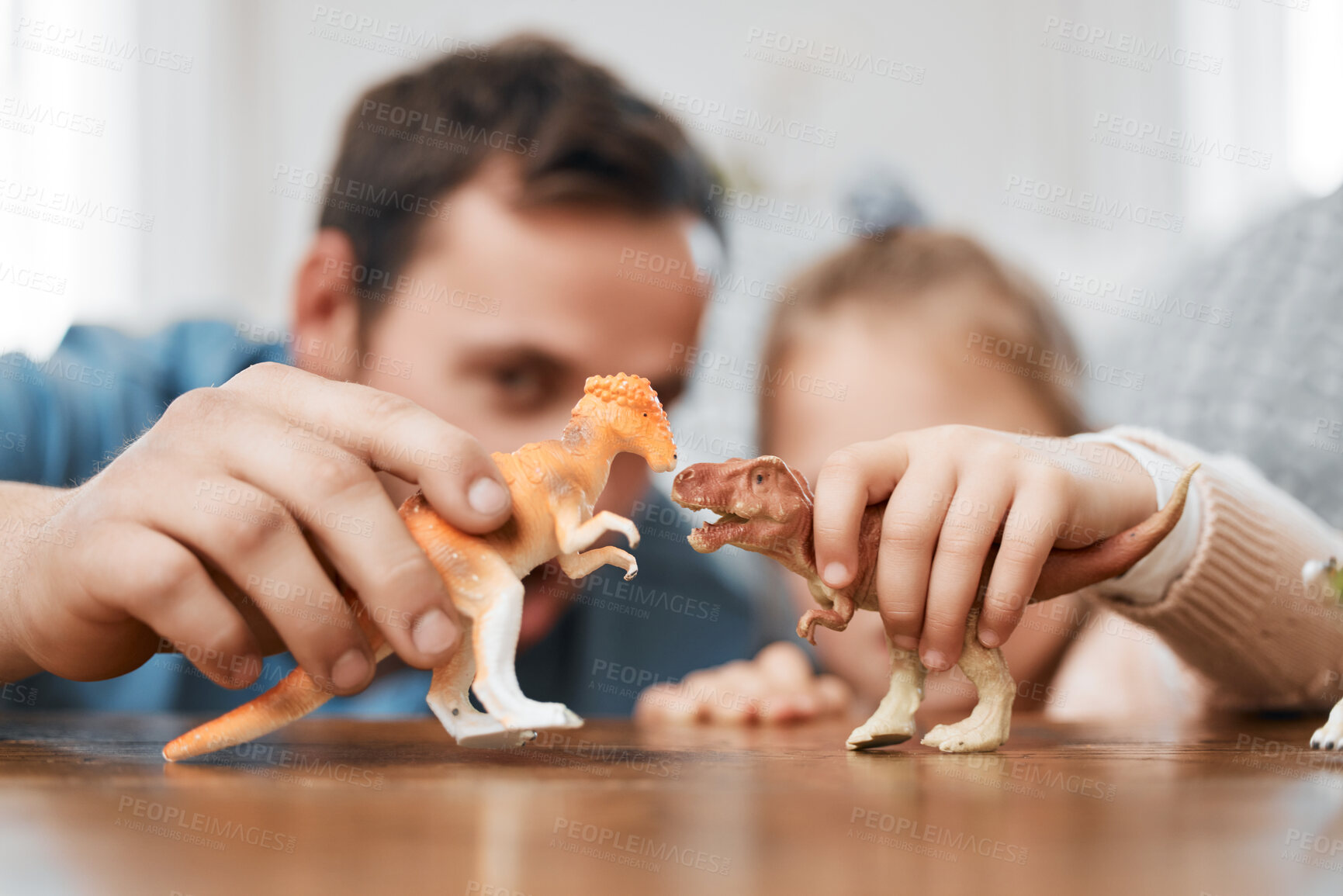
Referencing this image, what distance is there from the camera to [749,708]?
1.11m

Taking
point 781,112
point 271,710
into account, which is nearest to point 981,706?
point 271,710

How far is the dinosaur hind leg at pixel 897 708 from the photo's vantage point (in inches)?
23.8

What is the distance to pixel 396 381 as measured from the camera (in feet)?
4.99

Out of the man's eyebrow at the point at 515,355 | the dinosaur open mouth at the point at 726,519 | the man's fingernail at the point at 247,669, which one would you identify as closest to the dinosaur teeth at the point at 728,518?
the dinosaur open mouth at the point at 726,519

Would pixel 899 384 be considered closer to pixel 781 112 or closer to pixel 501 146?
pixel 501 146

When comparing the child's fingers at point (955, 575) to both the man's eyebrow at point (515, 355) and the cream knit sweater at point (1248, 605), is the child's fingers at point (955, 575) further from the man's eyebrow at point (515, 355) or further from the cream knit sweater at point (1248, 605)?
the man's eyebrow at point (515, 355)

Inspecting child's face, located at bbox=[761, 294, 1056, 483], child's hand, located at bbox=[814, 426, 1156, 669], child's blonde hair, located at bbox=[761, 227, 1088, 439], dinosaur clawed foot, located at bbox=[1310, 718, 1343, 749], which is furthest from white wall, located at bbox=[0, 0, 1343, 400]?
dinosaur clawed foot, located at bbox=[1310, 718, 1343, 749]

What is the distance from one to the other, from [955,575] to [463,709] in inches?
12.2

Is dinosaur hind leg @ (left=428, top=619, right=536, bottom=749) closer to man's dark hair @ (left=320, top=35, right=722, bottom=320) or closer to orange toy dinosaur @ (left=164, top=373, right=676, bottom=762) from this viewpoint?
orange toy dinosaur @ (left=164, top=373, right=676, bottom=762)

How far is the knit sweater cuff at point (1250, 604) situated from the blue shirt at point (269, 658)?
0.99m

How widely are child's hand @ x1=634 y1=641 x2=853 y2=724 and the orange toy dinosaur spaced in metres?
0.55

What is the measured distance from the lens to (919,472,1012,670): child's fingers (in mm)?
601

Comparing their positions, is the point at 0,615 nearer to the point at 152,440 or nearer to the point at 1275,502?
the point at 152,440

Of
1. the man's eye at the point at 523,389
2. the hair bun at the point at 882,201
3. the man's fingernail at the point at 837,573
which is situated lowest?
the man's eye at the point at 523,389
